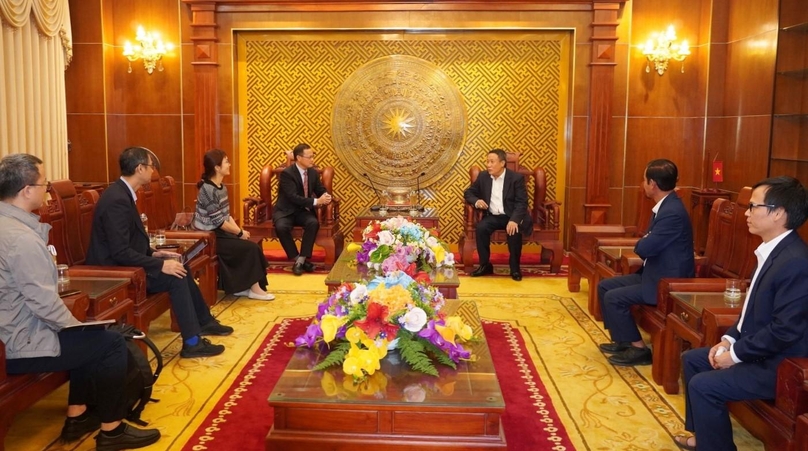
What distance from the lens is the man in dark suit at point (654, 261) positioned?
4.10 m

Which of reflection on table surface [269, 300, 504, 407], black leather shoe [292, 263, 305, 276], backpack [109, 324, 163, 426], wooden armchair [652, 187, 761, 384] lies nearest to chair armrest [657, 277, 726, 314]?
wooden armchair [652, 187, 761, 384]

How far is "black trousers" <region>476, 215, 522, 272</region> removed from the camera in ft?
21.7

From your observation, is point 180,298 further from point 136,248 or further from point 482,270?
point 482,270

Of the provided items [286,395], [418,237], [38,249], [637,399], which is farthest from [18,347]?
[637,399]

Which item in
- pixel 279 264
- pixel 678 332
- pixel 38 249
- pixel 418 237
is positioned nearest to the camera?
pixel 38 249

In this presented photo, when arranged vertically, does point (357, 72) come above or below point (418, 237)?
above

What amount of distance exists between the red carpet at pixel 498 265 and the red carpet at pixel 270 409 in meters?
2.09

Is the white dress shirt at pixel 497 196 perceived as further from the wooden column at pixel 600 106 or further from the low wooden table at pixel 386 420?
the low wooden table at pixel 386 420

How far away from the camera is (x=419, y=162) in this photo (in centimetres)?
794

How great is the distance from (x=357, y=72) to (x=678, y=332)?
5.01 metres

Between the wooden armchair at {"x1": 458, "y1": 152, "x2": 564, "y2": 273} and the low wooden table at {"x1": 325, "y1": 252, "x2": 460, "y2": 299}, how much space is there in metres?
1.99

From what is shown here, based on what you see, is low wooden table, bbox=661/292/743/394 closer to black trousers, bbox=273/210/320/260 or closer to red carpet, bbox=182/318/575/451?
red carpet, bbox=182/318/575/451

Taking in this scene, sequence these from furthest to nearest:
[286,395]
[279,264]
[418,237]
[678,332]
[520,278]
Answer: [279,264] → [520,278] → [418,237] → [678,332] → [286,395]

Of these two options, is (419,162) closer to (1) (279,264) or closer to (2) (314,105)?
(2) (314,105)
